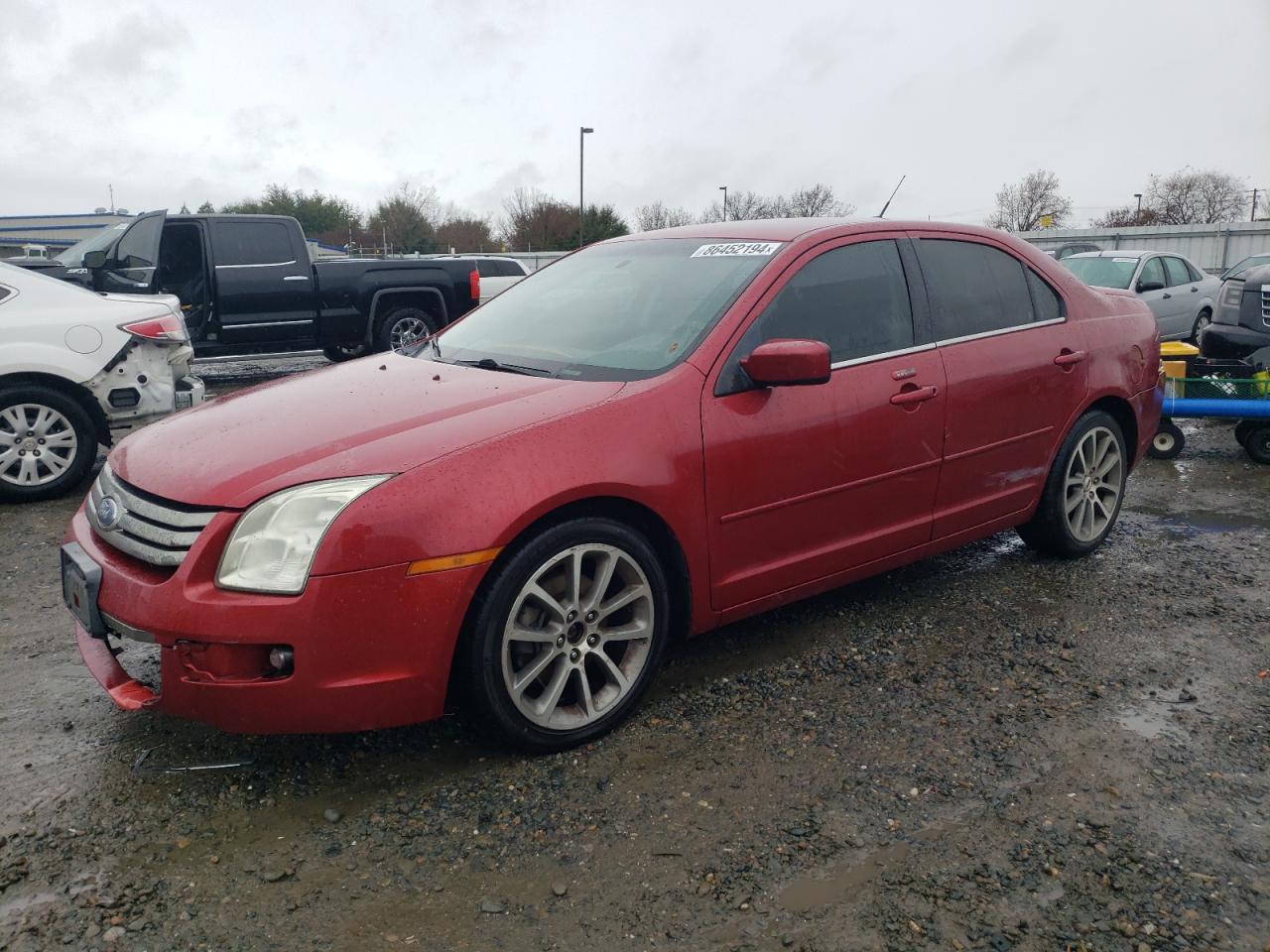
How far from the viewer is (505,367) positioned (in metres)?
3.68

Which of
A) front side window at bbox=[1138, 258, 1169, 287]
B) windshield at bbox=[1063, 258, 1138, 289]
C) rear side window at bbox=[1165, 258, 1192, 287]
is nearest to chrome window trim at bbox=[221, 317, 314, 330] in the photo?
windshield at bbox=[1063, 258, 1138, 289]

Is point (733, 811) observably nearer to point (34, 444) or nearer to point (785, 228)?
point (785, 228)

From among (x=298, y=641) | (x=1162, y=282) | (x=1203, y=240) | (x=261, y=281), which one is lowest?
(x=298, y=641)

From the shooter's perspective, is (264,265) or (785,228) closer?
(785,228)

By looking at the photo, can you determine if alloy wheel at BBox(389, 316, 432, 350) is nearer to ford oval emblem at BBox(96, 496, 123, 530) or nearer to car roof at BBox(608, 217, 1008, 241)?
car roof at BBox(608, 217, 1008, 241)

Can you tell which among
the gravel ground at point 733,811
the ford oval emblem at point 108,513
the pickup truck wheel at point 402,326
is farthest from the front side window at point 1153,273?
the ford oval emblem at point 108,513

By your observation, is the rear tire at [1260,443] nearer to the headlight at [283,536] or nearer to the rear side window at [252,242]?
the headlight at [283,536]

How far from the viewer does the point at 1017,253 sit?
4.63 m

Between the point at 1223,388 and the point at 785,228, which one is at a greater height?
the point at 785,228

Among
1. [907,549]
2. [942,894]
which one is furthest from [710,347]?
[942,894]

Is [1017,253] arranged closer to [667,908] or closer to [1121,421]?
[1121,421]

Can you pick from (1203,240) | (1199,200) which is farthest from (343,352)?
(1199,200)

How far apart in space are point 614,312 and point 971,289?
1.59 m

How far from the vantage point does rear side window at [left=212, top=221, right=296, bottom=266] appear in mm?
11266
